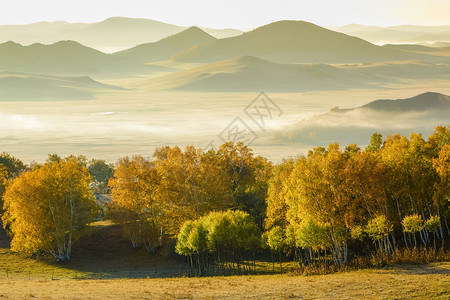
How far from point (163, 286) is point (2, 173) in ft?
184

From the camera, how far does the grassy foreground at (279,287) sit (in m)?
46.2

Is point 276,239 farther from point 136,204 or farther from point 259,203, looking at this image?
point 136,204

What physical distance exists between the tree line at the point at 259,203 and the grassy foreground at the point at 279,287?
554cm

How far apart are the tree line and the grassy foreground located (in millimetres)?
5536

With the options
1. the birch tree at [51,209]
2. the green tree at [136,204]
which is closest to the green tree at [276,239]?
the green tree at [136,204]

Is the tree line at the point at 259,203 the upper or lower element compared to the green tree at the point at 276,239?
upper

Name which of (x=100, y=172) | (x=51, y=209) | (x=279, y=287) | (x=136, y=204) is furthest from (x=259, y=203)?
(x=100, y=172)

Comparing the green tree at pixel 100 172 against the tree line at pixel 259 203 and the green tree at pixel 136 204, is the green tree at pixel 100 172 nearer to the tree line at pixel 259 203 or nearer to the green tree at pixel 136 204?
the tree line at pixel 259 203

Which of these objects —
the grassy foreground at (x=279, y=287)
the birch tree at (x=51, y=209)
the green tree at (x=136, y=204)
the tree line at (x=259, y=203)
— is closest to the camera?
the grassy foreground at (x=279, y=287)

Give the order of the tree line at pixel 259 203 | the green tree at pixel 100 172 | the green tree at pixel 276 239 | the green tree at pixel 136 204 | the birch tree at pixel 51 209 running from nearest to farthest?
the tree line at pixel 259 203, the green tree at pixel 276 239, the birch tree at pixel 51 209, the green tree at pixel 136 204, the green tree at pixel 100 172

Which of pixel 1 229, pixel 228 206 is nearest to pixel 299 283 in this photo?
pixel 228 206

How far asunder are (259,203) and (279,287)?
2910 cm

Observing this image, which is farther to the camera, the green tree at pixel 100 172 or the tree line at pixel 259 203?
the green tree at pixel 100 172

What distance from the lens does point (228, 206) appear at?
3253 inches
